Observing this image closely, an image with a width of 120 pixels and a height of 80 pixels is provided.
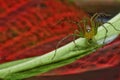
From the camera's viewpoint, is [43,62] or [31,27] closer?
[43,62]

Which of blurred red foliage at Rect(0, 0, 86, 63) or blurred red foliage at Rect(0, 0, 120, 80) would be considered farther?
blurred red foliage at Rect(0, 0, 86, 63)

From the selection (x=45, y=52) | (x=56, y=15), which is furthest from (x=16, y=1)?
(x=45, y=52)

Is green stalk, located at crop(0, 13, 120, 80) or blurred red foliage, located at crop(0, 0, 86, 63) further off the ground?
blurred red foliage, located at crop(0, 0, 86, 63)

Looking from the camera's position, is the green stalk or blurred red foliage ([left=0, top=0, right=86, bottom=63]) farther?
blurred red foliage ([left=0, top=0, right=86, bottom=63])

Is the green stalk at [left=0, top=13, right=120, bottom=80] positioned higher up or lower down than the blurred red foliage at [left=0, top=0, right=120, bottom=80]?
lower down

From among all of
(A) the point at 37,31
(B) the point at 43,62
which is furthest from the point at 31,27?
(B) the point at 43,62

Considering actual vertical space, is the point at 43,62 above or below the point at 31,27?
below

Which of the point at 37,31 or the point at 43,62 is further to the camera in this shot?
the point at 37,31

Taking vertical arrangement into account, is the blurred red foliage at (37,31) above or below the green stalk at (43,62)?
above

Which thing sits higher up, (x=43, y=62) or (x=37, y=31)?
(x=37, y=31)

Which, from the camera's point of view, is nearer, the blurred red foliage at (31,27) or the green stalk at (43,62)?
the green stalk at (43,62)

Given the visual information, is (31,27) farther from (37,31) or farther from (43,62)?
(43,62)

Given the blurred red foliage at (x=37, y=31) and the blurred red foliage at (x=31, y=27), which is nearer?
the blurred red foliage at (x=37, y=31)
